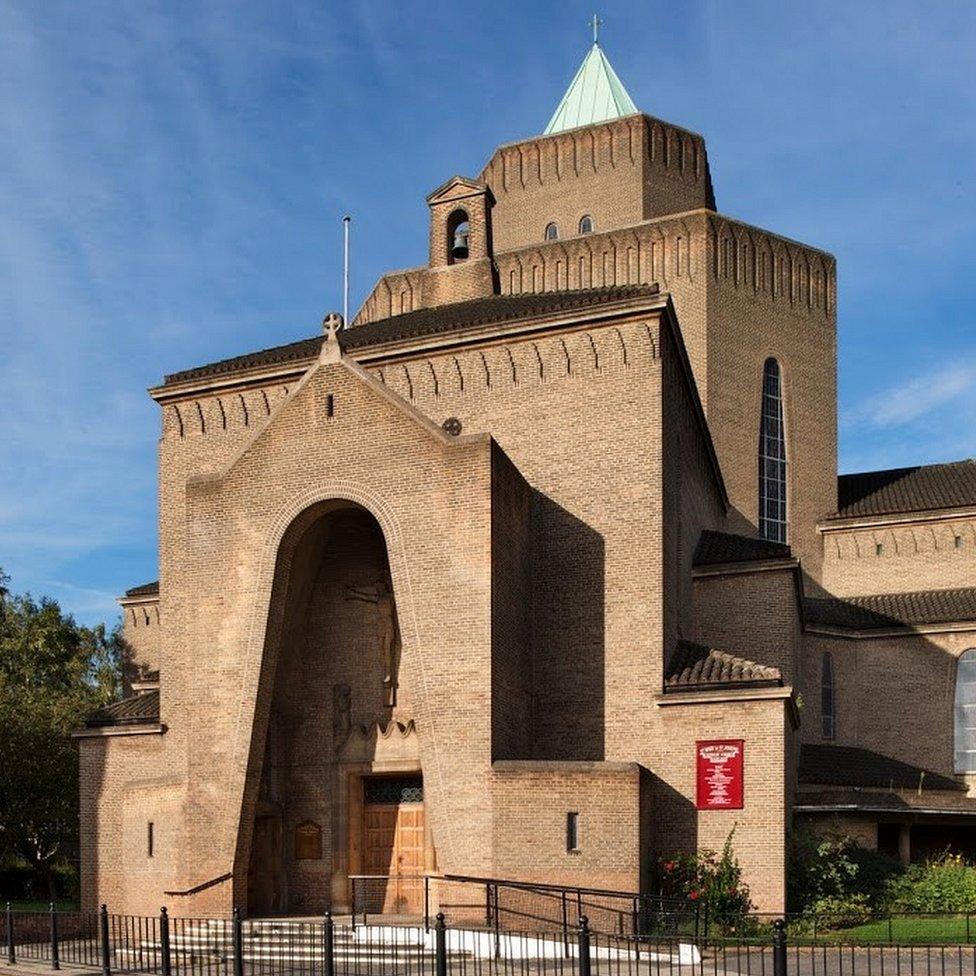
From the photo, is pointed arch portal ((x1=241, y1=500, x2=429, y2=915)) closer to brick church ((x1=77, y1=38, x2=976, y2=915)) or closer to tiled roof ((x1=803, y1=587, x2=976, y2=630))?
brick church ((x1=77, y1=38, x2=976, y2=915))

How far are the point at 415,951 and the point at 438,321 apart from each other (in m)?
14.9

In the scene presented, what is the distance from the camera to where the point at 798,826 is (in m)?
30.2

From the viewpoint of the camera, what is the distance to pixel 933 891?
28547 mm

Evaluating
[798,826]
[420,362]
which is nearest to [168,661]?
[420,362]

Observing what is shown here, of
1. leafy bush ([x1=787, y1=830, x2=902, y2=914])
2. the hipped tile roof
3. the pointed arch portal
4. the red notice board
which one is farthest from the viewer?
the hipped tile roof

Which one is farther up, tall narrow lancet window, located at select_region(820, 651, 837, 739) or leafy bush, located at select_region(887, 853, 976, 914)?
tall narrow lancet window, located at select_region(820, 651, 837, 739)

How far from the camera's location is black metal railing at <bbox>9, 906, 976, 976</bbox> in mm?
19984

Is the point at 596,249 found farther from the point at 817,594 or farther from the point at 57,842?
→ the point at 57,842

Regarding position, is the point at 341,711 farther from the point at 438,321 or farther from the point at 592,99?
the point at 592,99

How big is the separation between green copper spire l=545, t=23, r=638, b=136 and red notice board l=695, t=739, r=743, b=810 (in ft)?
118

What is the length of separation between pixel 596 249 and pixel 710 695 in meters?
25.6

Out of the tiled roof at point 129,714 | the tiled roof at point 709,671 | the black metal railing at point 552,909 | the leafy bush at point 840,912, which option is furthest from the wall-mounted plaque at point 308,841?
the leafy bush at point 840,912

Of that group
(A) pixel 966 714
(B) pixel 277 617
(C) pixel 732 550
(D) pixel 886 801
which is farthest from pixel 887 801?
(B) pixel 277 617

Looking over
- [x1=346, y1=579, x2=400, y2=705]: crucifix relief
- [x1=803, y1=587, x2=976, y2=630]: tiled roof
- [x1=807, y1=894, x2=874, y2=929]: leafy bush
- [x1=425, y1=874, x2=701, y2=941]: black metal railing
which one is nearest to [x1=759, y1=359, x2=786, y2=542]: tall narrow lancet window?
[x1=803, y1=587, x2=976, y2=630]: tiled roof
